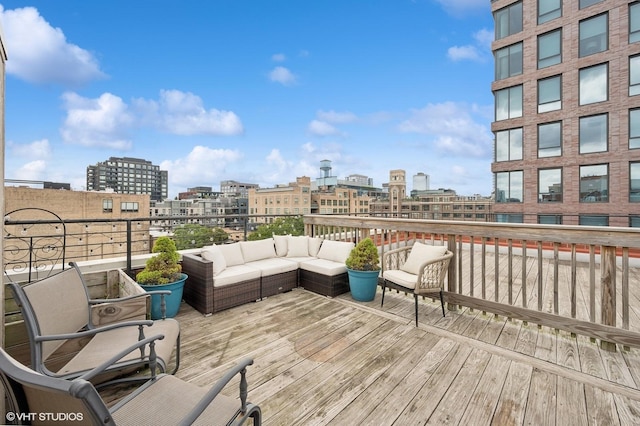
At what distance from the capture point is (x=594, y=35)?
11477 millimetres

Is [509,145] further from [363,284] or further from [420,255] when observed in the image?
[363,284]

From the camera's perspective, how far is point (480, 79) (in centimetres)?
1512

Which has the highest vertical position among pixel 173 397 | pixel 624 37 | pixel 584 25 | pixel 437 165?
pixel 584 25

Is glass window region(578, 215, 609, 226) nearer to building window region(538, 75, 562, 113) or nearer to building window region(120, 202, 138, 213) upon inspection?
building window region(538, 75, 562, 113)

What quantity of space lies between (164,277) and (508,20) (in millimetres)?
17938

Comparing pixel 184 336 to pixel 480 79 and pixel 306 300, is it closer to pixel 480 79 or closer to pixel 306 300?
pixel 306 300

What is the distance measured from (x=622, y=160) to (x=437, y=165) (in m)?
14.2

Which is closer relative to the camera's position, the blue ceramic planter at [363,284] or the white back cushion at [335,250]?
the blue ceramic planter at [363,284]

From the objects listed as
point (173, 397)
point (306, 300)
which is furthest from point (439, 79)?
point (173, 397)

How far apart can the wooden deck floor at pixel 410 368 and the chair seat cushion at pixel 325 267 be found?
2.18 feet

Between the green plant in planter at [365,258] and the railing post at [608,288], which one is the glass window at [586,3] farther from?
the green plant in planter at [365,258]

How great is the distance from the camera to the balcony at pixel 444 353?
6.23ft

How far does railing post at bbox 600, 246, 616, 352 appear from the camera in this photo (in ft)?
8.51

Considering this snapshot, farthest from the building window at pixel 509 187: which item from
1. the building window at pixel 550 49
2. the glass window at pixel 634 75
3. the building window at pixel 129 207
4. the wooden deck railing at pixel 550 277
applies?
the building window at pixel 129 207
